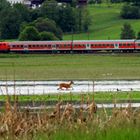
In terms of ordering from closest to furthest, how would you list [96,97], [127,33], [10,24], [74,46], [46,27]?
[96,97], [74,46], [46,27], [127,33], [10,24]

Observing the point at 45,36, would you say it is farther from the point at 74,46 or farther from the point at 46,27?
the point at 74,46

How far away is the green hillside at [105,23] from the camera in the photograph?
444 feet

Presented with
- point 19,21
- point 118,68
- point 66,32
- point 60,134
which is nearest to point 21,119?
point 60,134

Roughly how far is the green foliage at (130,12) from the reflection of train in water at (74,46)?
62756 mm

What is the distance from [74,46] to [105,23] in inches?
2582

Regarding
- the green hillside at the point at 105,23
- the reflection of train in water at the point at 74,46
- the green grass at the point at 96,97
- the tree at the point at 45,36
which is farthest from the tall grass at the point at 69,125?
the green hillside at the point at 105,23

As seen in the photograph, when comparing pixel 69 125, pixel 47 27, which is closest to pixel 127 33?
pixel 47 27

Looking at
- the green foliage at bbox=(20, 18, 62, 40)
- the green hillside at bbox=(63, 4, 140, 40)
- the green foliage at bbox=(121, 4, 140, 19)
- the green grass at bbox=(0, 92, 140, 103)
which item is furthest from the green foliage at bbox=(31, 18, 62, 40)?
the green grass at bbox=(0, 92, 140, 103)

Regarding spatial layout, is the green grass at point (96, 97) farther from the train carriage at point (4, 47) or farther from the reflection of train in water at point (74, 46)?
the train carriage at point (4, 47)

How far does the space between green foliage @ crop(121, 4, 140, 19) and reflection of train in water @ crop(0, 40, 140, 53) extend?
62.8m

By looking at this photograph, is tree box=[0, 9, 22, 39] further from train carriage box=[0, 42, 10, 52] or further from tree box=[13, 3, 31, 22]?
train carriage box=[0, 42, 10, 52]

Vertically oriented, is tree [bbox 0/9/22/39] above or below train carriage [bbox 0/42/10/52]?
below

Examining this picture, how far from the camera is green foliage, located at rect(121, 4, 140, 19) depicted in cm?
15188

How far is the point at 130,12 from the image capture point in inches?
5999
